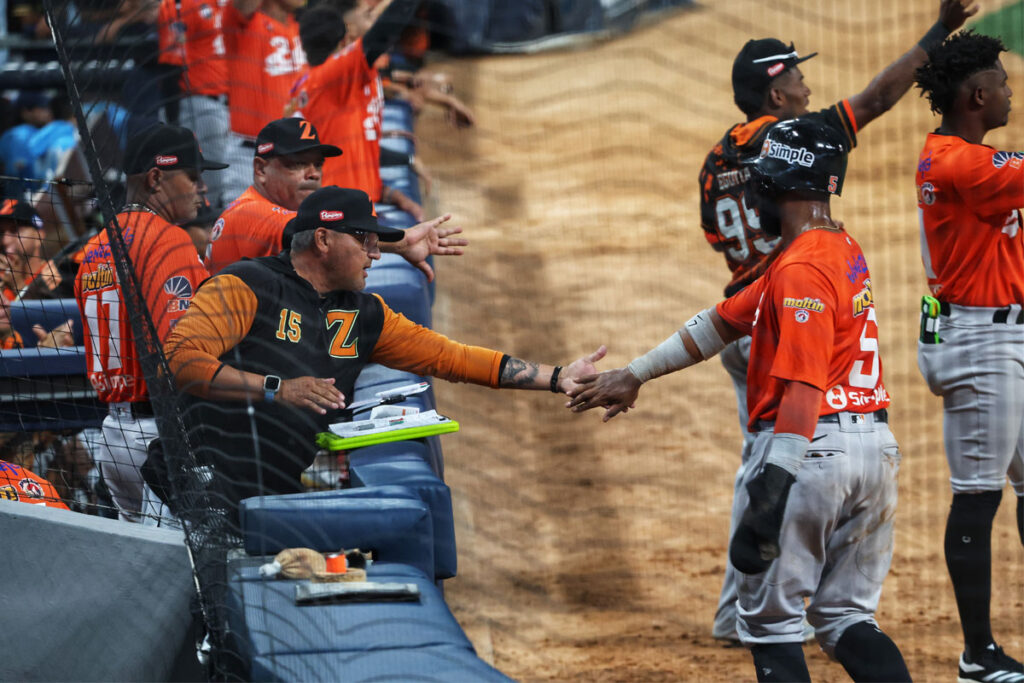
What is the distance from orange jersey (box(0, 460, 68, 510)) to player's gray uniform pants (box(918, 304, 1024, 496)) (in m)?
3.03

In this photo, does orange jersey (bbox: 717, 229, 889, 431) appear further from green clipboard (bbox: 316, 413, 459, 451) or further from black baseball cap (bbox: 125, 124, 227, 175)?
black baseball cap (bbox: 125, 124, 227, 175)

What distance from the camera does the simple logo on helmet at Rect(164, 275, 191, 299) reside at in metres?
4.14

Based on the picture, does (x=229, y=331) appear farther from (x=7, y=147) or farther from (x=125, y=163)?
(x=7, y=147)

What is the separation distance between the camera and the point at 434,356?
425cm

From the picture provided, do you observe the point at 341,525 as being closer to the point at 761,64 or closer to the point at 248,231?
the point at 248,231

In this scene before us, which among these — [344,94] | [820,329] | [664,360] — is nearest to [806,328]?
[820,329]

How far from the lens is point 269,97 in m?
7.00

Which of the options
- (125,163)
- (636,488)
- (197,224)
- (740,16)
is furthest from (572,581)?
(740,16)

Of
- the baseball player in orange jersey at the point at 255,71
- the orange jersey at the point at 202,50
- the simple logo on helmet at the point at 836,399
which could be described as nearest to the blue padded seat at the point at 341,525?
the simple logo on helmet at the point at 836,399

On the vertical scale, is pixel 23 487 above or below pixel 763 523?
below

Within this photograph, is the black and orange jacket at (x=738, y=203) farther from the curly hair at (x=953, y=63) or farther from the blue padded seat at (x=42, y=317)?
the blue padded seat at (x=42, y=317)

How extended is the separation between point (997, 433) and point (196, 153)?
9.51ft

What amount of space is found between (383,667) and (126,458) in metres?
1.76

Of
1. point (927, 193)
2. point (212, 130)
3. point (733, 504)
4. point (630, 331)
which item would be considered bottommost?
point (630, 331)
